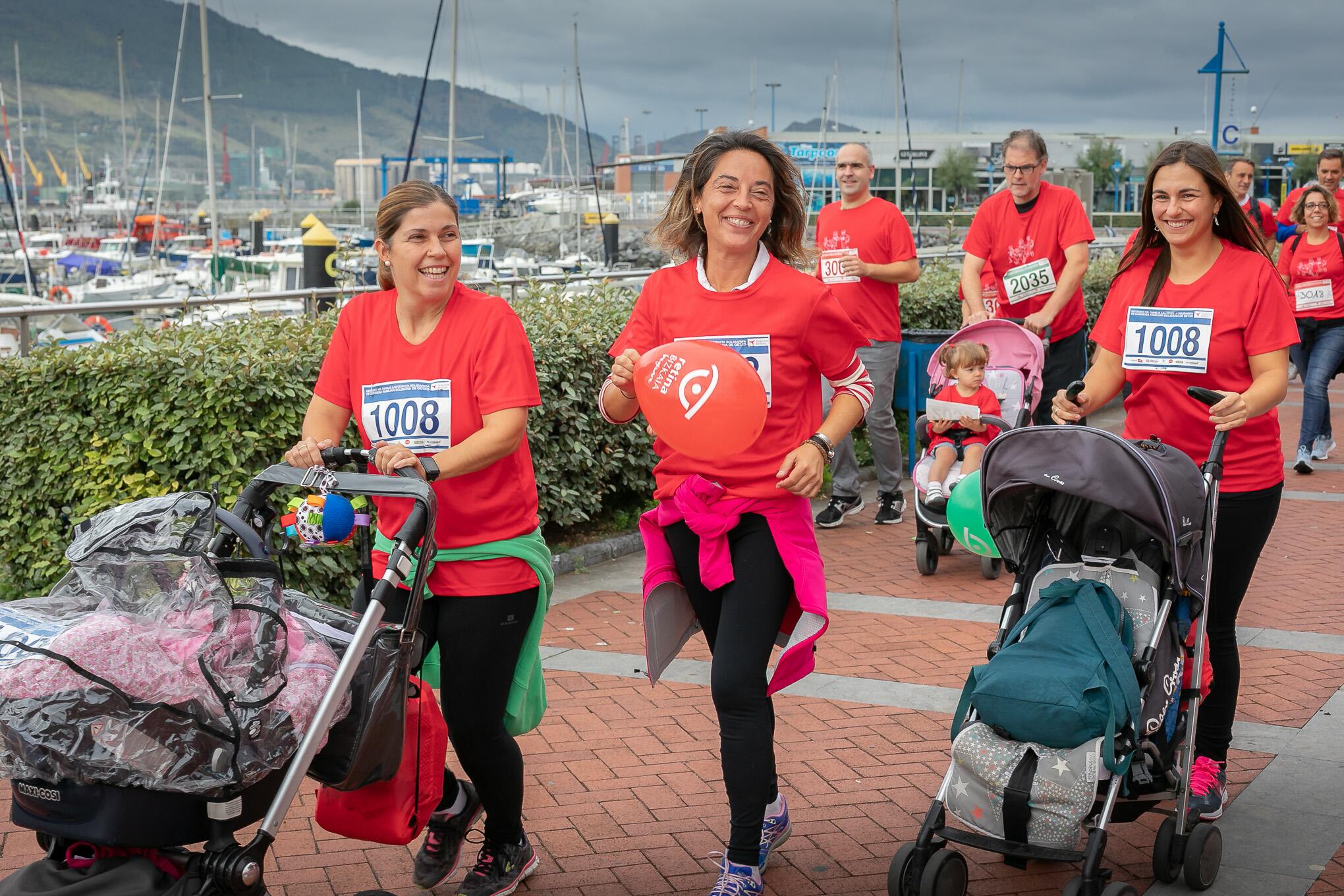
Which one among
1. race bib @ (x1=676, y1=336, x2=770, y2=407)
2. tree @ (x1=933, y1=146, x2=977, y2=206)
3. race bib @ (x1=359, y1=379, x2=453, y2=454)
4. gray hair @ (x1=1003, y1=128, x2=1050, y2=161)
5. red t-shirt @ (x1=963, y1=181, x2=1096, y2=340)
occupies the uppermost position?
tree @ (x1=933, y1=146, x2=977, y2=206)

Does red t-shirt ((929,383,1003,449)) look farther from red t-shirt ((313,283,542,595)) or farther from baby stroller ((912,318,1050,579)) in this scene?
red t-shirt ((313,283,542,595))

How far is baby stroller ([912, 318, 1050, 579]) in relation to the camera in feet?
24.7

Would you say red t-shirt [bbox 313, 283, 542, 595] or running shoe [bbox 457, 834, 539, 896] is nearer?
red t-shirt [bbox 313, 283, 542, 595]

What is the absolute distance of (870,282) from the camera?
8406 millimetres

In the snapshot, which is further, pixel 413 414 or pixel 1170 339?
pixel 1170 339

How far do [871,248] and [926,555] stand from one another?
6.63ft

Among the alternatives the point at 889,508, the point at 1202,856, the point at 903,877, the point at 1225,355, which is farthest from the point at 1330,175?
the point at 903,877

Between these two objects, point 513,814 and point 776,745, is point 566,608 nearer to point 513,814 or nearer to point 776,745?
point 776,745

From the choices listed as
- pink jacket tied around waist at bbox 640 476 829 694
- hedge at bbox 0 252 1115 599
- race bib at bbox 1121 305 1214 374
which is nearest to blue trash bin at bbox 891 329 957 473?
hedge at bbox 0 252 1115 599

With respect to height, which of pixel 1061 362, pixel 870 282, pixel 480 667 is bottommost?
pixel 480 667

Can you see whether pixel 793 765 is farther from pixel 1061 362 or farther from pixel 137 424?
pixel 1061 362

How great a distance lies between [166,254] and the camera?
174 ft

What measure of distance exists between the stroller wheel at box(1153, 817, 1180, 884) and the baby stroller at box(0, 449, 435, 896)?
2.21 m

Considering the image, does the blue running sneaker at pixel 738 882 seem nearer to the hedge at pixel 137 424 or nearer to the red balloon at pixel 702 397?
the red balloon at pixel 702 397
